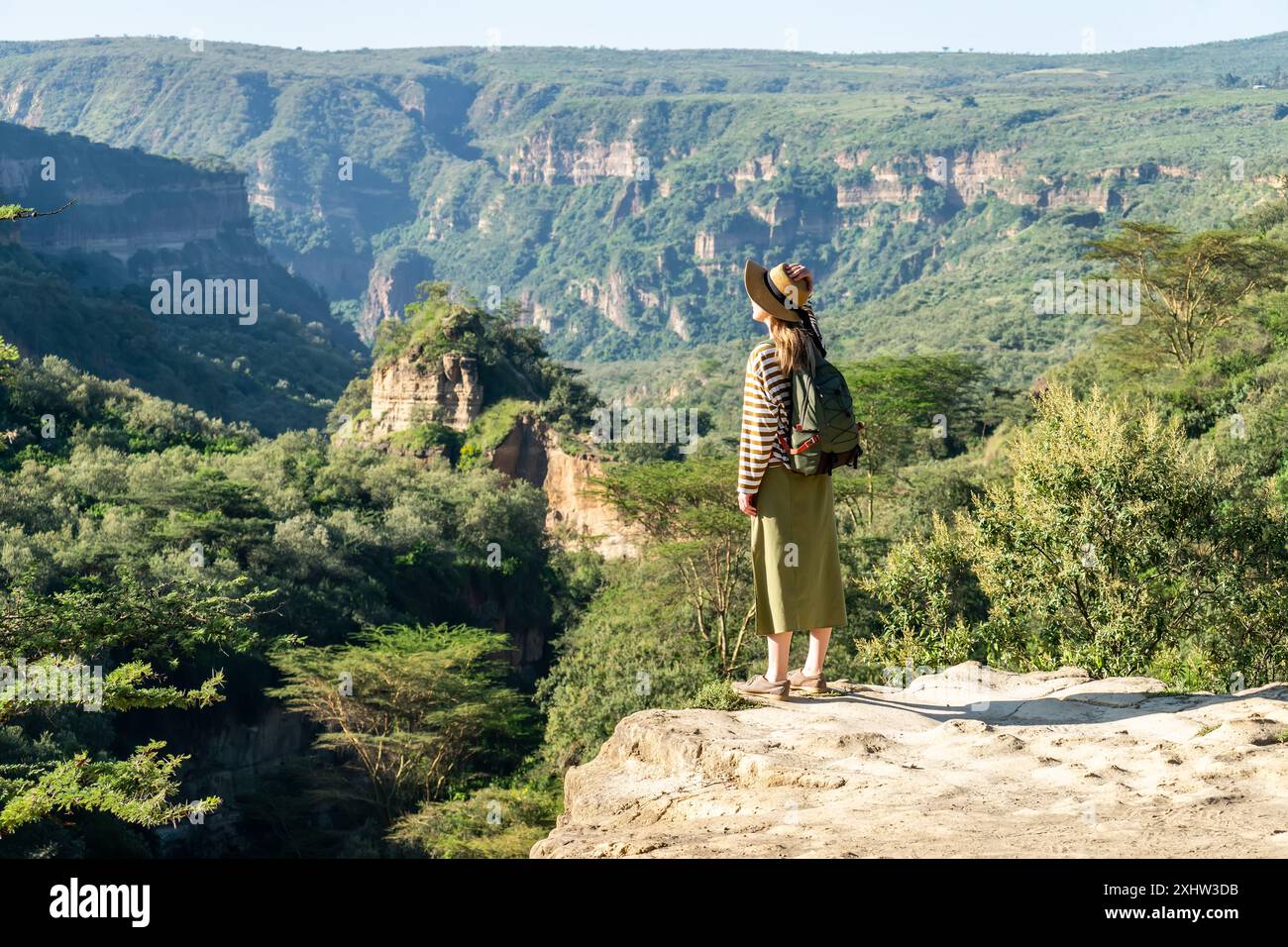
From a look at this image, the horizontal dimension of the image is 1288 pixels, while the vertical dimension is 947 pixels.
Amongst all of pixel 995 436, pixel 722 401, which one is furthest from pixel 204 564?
pixel 722 401

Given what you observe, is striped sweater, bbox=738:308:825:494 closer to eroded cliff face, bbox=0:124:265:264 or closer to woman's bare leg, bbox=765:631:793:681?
woman's bare leg, bbox=765:631:793:681

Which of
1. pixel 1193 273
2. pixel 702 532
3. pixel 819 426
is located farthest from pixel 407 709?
pixel 1193 273

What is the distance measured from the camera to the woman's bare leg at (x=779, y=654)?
8719 mm

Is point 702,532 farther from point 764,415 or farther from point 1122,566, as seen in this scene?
point 764,415

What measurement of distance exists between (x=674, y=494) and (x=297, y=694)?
8.70m

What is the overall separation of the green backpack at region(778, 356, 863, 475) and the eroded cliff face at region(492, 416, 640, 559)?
1563 inches

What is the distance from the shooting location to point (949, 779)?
7.14m

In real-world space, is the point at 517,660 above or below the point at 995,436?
below

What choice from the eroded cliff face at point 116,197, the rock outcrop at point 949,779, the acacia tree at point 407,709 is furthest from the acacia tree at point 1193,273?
the eroded cliff face at point 116,197

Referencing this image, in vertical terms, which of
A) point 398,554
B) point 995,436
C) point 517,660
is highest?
point 995,436

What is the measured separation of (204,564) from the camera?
30.6m

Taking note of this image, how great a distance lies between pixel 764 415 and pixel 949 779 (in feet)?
7.63

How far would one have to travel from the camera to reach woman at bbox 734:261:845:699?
27.0ft
